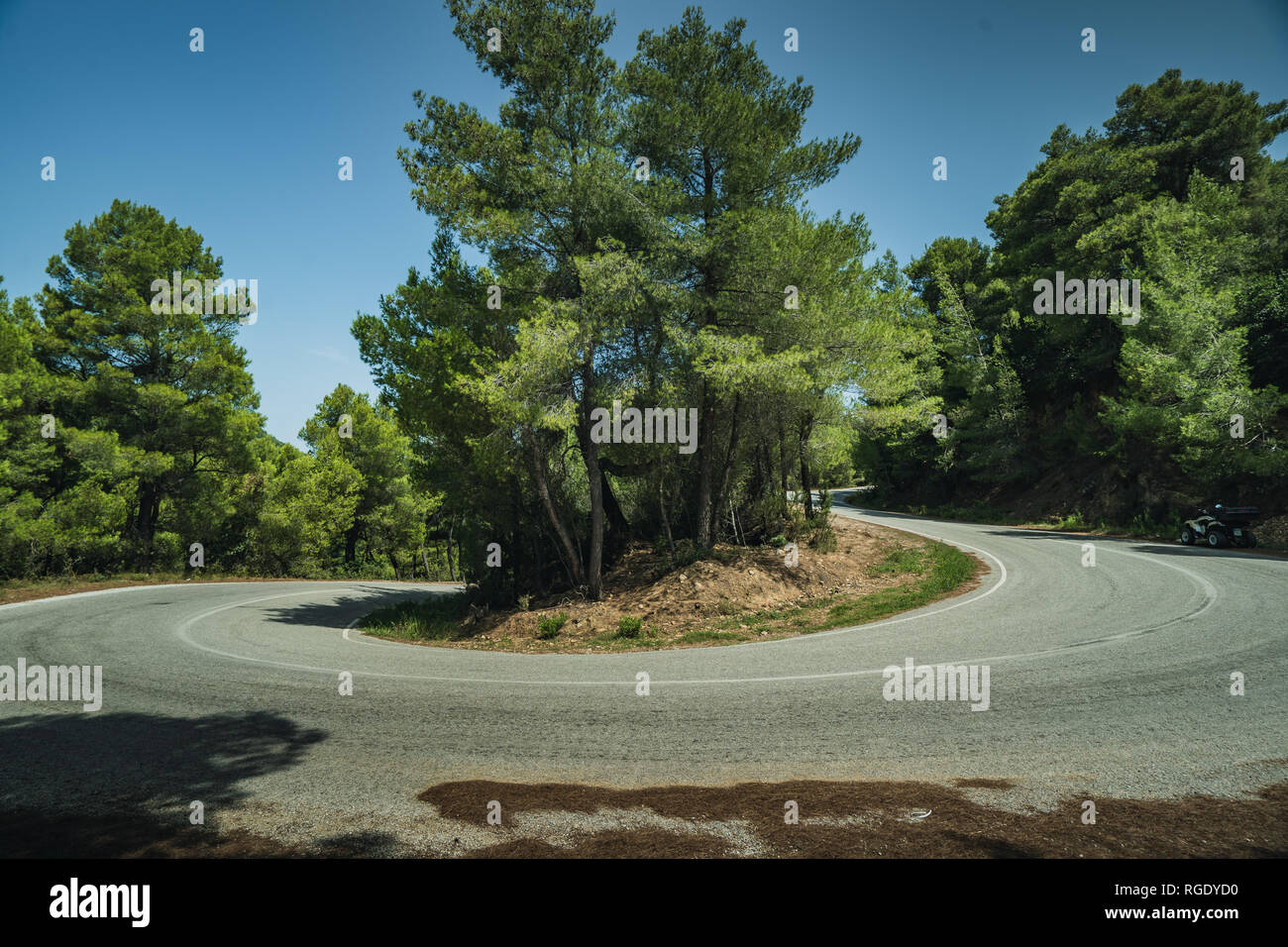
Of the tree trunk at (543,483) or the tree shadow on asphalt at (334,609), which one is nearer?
the tree trunk at (543,483)

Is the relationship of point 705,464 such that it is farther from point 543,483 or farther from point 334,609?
point 334,609

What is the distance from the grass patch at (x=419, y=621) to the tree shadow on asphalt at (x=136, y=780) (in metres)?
6.85

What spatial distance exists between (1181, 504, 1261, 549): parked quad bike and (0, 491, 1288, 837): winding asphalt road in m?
8.48

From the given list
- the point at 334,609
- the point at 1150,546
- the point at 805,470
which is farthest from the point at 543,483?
the point at 1150,546

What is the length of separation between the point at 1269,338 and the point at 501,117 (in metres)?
29.0

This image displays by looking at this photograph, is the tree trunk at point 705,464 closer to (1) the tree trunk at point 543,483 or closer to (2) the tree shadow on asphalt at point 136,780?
(1) the tree trunk at point 543,483

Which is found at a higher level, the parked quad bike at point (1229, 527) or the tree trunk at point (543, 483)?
the tree trunk at point (543, 483)

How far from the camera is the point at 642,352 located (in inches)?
561

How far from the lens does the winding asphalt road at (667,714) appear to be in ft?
15.1

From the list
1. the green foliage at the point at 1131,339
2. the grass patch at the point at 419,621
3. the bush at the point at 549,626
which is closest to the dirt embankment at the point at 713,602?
the bush at the point at 549,626

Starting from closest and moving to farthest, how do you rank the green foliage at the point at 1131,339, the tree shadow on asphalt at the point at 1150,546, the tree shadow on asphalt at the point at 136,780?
the tree shadow on asphalt at the point at 136,780 < the tree shadow on asphalt at the point at 1150,546 < the green foliage at the point at 1131,339

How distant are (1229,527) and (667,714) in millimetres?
21346
